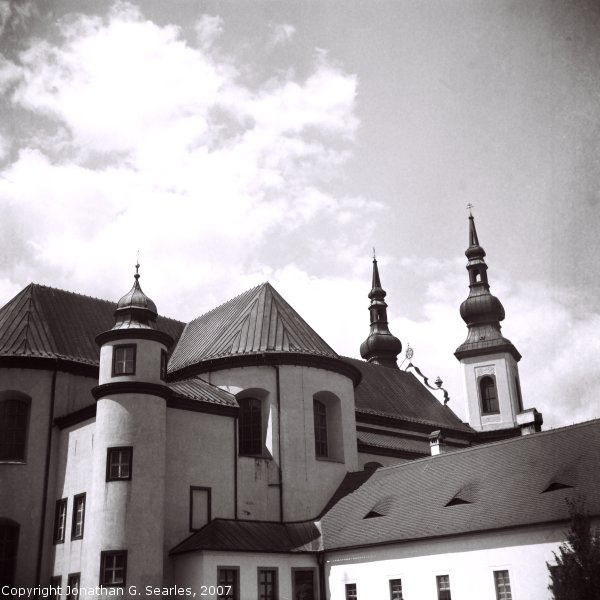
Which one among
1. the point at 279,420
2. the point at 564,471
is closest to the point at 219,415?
the point at 279,420

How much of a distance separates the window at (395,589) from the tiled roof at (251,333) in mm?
10544

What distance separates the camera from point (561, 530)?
22.4 m

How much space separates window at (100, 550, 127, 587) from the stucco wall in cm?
783

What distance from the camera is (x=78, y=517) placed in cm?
2727

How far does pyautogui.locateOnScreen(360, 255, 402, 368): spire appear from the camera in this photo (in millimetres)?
57219

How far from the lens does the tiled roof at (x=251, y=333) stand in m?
33.1

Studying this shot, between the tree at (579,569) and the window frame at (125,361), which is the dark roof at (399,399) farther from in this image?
the tree at (579,569)

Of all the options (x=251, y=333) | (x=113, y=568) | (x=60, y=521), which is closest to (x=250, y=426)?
(x=251, y=333)

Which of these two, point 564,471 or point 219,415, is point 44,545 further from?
point 564,471

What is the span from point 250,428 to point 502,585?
12409 millimetres

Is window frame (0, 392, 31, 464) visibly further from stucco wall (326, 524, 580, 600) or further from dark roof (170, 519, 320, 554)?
stucco wall (326, 524, 580, 600)

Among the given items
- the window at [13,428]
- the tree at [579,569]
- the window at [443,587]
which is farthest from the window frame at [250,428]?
the tree at [579,569]

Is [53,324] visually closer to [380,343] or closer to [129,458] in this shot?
[129,458]

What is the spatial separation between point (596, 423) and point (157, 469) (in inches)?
599
